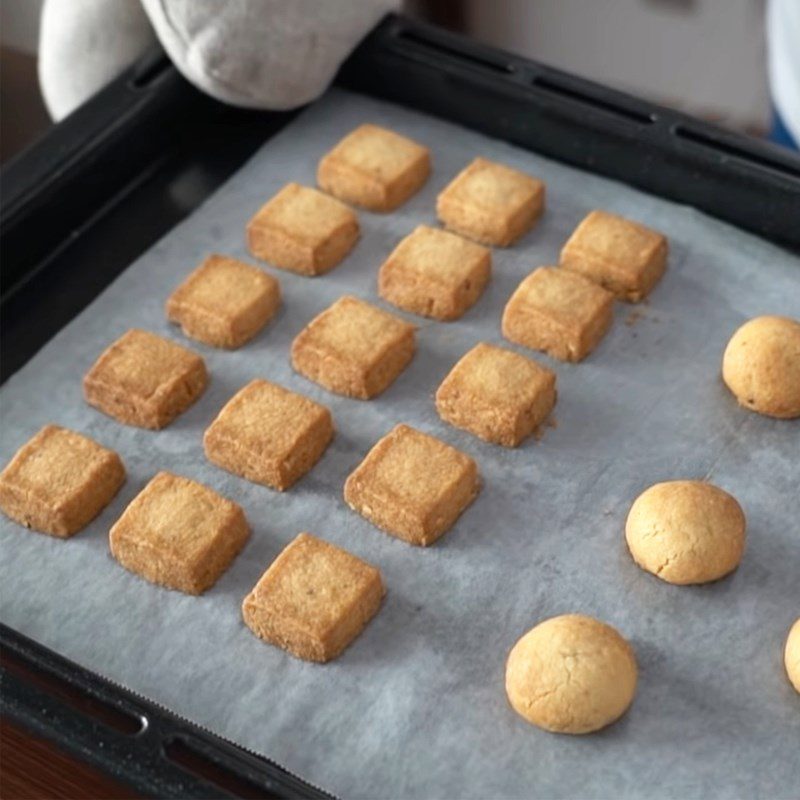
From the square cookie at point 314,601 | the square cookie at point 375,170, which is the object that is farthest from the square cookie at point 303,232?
the square cookie at point 314,601

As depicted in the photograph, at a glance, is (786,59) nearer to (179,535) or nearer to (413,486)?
(413,486)

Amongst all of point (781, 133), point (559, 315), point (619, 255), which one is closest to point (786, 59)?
point (781, 133)

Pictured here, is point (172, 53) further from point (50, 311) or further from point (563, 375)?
point (563, 375)

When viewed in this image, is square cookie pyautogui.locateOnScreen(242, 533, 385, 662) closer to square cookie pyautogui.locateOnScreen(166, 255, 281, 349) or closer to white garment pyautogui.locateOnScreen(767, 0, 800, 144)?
square cookie pyautogui.locateOnScreen(166, 255, 281, 349)

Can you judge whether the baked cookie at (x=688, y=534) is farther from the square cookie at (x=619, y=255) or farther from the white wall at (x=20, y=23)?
the white wall at (x=20, y=23)

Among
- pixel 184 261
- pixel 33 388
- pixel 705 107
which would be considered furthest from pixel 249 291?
pixel 705 107
